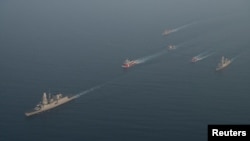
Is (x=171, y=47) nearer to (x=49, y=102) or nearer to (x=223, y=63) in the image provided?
(x=223, y=63)

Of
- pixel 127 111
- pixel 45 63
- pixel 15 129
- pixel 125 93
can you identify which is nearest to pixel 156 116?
pixel 127 111

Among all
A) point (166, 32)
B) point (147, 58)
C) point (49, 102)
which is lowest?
point (49, 102)

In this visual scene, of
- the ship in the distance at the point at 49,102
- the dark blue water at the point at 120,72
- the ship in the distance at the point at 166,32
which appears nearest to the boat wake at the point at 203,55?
the dark blue water at the point at 120,72

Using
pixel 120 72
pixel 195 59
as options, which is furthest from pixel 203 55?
pixel 120 72

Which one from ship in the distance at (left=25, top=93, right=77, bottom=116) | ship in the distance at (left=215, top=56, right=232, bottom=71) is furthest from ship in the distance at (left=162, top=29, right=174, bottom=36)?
ship in the distance at (left=25, top=93, right=77, bottom=116)

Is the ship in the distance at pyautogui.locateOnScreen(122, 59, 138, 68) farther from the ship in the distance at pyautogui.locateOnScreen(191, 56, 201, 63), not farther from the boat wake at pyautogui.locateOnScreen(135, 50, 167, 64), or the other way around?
the ship in the distance at pyautogui.locateOnScreen(191, 56, 201, 63)
